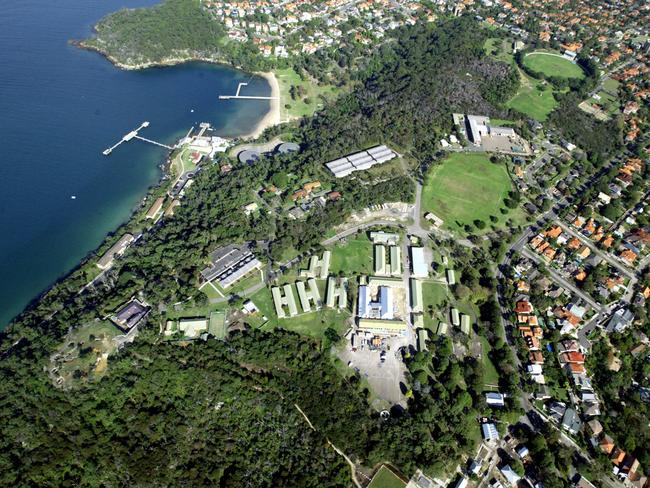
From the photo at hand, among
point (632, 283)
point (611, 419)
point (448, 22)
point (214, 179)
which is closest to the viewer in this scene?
point (611, 419)

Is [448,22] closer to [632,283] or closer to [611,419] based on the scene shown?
[632,283]

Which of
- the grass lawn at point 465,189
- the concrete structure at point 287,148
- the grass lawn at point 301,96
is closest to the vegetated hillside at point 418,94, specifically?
the concrete structure at point 287,148

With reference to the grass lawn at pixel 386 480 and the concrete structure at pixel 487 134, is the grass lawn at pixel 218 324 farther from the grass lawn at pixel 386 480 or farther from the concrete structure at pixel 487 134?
the concrete structure at pixel 487 134

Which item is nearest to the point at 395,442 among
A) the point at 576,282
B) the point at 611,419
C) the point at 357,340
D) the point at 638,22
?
the point at 357,340

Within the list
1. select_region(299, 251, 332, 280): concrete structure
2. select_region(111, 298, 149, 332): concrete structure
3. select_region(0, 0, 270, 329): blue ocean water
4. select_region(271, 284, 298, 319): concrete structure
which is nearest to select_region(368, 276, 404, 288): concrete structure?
select_region(299, 251, 332, 280): concrete structure

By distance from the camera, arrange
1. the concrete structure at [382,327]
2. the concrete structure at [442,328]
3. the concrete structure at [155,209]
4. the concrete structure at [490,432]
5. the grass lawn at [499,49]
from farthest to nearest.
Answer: the grass lawn at [499,49]
the concrete structure at [155,209]
the concrete structure at [442,328]
the concrete structure at [382,327]
the concrete structure at [490,432]

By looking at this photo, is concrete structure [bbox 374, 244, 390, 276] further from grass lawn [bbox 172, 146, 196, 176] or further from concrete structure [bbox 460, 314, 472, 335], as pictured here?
grass lawn [bbox 172, 146, 196, 176]

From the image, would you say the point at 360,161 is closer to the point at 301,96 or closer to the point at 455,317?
the point at 301,96
